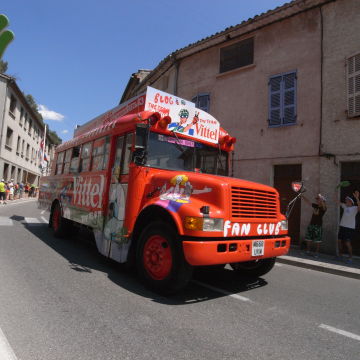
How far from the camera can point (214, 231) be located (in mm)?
3805

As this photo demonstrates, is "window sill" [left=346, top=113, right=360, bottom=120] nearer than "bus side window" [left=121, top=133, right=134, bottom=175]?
No

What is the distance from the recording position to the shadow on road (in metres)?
4.18

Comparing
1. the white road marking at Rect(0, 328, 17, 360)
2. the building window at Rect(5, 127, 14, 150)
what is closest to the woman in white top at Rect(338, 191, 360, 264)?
the white road marking at Rect(0, 328, 17, 360)

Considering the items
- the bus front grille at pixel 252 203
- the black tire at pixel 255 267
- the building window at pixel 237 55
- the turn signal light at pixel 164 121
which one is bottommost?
the black tire at pixel 255 267

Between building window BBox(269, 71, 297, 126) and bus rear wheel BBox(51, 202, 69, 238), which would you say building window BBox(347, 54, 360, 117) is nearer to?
building window BBox(269, 71, 297, 126)

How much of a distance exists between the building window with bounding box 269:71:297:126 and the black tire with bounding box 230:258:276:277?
6583 mm

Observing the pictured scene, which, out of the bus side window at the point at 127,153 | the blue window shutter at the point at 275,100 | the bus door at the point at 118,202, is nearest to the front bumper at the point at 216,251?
the bus door at the point at 118,202

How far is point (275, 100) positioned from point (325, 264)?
601cm

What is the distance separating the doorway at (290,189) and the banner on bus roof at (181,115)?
558 cm

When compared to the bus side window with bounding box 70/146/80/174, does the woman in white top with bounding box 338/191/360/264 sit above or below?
below

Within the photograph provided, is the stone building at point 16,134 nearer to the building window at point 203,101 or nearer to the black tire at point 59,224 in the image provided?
the building window at point 203,101

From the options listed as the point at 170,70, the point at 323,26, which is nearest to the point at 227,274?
the point at 323,26

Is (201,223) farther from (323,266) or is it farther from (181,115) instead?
(323,266)

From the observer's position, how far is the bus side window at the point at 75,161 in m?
7.50
